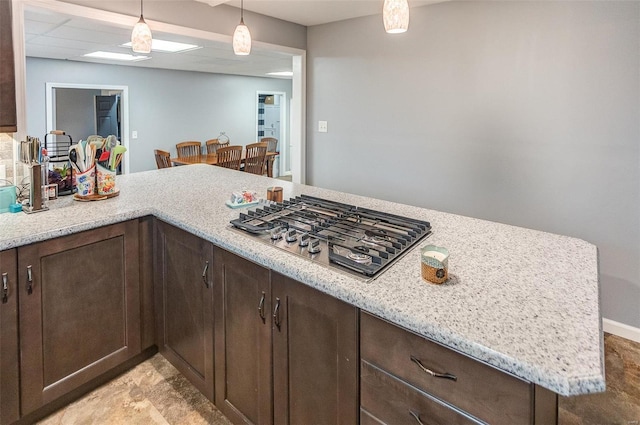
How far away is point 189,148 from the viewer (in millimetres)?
6840

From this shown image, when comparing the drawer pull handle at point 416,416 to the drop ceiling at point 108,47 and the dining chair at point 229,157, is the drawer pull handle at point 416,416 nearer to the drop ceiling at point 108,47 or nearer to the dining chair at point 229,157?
the drop ceiling at point 108,47

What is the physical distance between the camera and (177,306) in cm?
186

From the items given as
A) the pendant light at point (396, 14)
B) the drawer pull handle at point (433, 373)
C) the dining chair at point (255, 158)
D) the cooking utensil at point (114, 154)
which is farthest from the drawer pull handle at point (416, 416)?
the dining chair at point (255, 158)

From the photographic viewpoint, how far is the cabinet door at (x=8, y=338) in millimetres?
1476

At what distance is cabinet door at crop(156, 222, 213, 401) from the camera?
1.67 meters

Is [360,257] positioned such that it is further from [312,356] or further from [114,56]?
[114,56]

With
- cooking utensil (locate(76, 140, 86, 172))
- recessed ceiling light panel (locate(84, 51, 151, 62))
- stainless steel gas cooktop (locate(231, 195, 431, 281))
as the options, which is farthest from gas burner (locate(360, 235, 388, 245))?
recessed ceiling light panel (locate(84, 51, 151, 62))

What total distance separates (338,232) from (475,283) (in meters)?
0.55

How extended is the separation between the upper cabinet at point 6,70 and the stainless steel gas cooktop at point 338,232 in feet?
3.76

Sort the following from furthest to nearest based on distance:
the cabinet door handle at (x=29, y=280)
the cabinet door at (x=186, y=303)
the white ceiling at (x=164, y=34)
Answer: the white ceiling at (x=164, y=34)
the cabinet door at (x=186, y=303)
the cabinet door handle at (x=29, y=280)

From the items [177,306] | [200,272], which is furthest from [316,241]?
[177,306]

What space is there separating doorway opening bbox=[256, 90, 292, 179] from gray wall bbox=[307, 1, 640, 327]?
446 cm

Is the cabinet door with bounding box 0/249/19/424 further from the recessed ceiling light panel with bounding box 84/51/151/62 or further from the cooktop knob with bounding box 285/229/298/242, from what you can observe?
the recessed ceiling light panel with bounding box 84/51/151/62

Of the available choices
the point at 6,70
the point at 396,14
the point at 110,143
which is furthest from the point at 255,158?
the point at 396,14
